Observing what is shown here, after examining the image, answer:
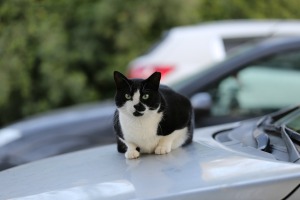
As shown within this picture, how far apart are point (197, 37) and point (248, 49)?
85.2 inches

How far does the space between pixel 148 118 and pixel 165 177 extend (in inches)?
22.4

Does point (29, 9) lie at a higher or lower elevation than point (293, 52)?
higher

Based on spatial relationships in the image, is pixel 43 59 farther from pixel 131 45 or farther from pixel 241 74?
pixel 241 74

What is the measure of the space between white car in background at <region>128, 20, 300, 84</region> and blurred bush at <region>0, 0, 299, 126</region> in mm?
2335

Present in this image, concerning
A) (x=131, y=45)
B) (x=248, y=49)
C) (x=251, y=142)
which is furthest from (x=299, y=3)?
(x=251, y=142)

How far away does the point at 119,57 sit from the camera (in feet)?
35.9

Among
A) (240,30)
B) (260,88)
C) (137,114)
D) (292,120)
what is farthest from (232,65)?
(240,30)

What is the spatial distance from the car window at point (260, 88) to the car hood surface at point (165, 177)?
2.37m

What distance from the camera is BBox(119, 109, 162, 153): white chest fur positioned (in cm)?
272

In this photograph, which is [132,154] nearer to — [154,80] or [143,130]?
[143,130]

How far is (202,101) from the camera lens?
4863 mm

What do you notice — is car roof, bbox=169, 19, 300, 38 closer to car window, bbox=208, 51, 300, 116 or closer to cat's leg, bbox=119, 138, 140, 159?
car window, bbox=208, 51, 300, 116

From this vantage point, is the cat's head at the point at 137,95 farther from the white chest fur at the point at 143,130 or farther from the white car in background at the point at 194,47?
the white car in background at the point at 194,47

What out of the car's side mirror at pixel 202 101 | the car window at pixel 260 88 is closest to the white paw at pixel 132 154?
the car's side mirror at pixel 202 101
